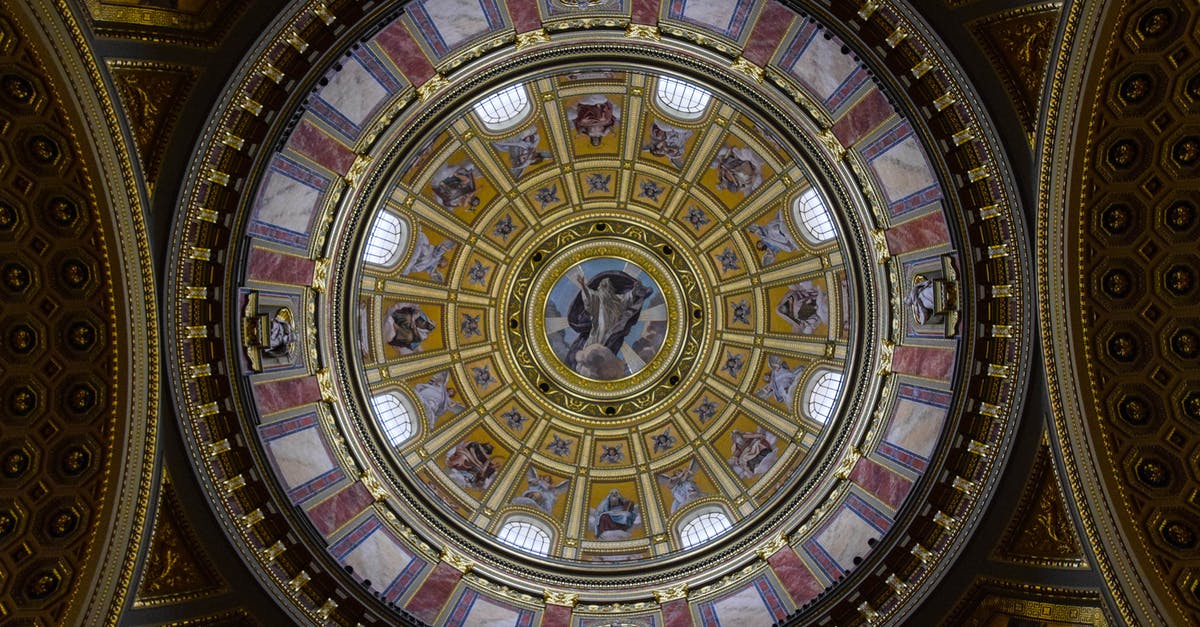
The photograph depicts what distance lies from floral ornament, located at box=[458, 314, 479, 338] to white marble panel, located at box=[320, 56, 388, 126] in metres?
12.3

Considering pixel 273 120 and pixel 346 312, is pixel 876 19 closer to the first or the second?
pixel 273 120

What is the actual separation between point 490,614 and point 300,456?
7.20m

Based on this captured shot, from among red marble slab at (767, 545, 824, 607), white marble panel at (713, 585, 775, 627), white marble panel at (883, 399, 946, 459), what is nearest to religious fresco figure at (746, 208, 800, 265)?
white marble panel at (883, 399, 946, 459)

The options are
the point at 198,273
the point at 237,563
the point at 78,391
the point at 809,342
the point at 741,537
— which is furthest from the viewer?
the point at 809,342

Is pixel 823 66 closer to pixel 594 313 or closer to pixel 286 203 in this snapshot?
pixel 286 203

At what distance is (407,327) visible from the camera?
28906 mm

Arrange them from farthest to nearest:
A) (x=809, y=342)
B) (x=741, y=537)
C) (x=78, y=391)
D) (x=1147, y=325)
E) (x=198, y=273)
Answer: (x=809, y=342) < (x=741, y=537) < (x=198, y=273) < (x=78, y=391) < (x=1147, y=325)

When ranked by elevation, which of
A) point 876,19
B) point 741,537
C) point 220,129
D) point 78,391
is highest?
point 876,19

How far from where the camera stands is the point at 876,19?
16.1 meters

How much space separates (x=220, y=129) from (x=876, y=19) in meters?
14.0

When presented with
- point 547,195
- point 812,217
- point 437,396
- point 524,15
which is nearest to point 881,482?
point 812,217

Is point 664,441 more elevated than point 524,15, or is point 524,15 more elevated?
point 524,15

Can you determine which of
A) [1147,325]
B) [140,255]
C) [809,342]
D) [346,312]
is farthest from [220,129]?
[809,342]

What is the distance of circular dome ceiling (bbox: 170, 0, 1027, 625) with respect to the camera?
17.5 m
